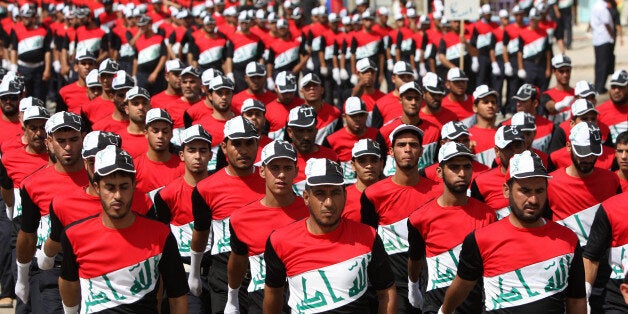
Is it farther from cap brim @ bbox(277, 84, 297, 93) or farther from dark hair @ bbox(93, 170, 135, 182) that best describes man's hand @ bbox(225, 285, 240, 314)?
cap brim @ bbox(277, 84, 297, 93)

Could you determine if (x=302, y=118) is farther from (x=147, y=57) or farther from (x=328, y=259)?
(x=147, y=57)

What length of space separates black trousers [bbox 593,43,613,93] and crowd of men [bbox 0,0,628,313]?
7.23 meters

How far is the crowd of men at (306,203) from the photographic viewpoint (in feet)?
24.0

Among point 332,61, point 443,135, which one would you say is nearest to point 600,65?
point 332,61

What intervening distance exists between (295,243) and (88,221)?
1.37m

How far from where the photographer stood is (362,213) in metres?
9.39

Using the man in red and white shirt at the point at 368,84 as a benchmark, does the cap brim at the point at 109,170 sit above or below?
above

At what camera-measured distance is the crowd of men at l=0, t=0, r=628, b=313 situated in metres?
7.32

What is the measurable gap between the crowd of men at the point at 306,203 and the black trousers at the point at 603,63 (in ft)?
23.7

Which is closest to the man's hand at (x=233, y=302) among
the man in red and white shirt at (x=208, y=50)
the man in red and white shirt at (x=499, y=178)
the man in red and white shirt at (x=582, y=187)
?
the man in red and white shirt at (x=499, y=178)

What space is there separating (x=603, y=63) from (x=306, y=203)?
1567 centimetres

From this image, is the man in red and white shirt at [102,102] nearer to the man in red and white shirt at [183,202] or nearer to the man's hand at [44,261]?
the man in red and white shirt at [183,202]

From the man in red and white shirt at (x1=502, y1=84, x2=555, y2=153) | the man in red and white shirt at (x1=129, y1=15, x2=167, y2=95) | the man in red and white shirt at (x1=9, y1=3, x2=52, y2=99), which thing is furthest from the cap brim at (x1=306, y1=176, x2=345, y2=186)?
the man in red and white shirt at (x1=9, y1=3, x2=52, y2=99)

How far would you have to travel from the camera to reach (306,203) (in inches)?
297
